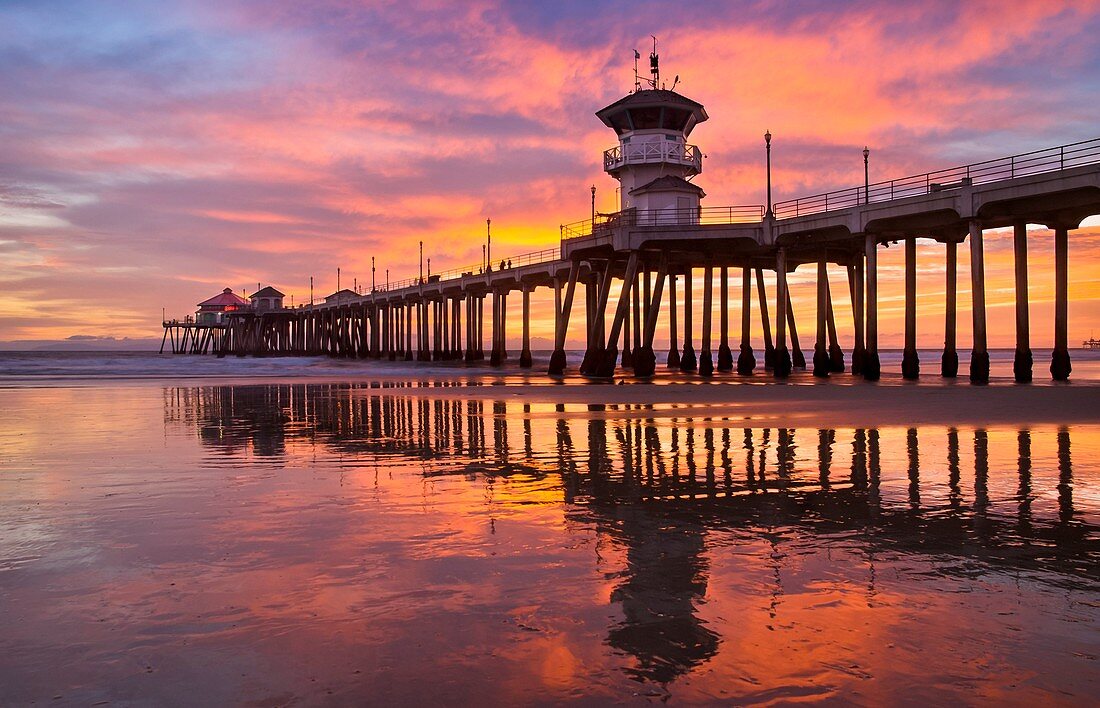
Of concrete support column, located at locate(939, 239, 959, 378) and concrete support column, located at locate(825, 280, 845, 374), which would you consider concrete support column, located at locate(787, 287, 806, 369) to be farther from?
concrete support column, located at locate(939, 239, 959, 378)

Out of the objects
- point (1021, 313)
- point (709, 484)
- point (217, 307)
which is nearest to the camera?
point (709, 484)

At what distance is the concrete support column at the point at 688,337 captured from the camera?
174ft

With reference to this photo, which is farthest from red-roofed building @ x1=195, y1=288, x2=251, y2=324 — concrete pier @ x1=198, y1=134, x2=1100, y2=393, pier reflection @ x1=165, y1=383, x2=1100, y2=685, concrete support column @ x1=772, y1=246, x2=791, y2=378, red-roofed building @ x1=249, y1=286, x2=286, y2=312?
pier reflection @ x1=165, y1=383, x2=1100, y2=685

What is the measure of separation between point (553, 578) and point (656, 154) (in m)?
45.5

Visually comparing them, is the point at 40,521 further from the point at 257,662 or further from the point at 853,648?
the point at 853,648

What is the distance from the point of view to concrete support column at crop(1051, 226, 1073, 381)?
1278 inches

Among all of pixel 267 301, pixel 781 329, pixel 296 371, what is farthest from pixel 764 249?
pixel 267 301

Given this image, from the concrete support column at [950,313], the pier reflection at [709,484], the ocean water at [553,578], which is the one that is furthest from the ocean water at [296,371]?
the ocean water at [553,578]

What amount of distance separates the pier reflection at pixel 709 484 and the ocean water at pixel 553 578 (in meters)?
0.05

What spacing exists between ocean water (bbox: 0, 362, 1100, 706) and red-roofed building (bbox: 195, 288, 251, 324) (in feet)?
447

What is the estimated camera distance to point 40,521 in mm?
7445

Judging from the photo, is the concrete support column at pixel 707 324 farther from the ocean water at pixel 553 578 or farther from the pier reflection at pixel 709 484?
the ocean water at pixel 553 578

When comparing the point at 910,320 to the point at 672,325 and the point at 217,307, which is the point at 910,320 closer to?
the point at 672,325

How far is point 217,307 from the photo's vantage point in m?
143
